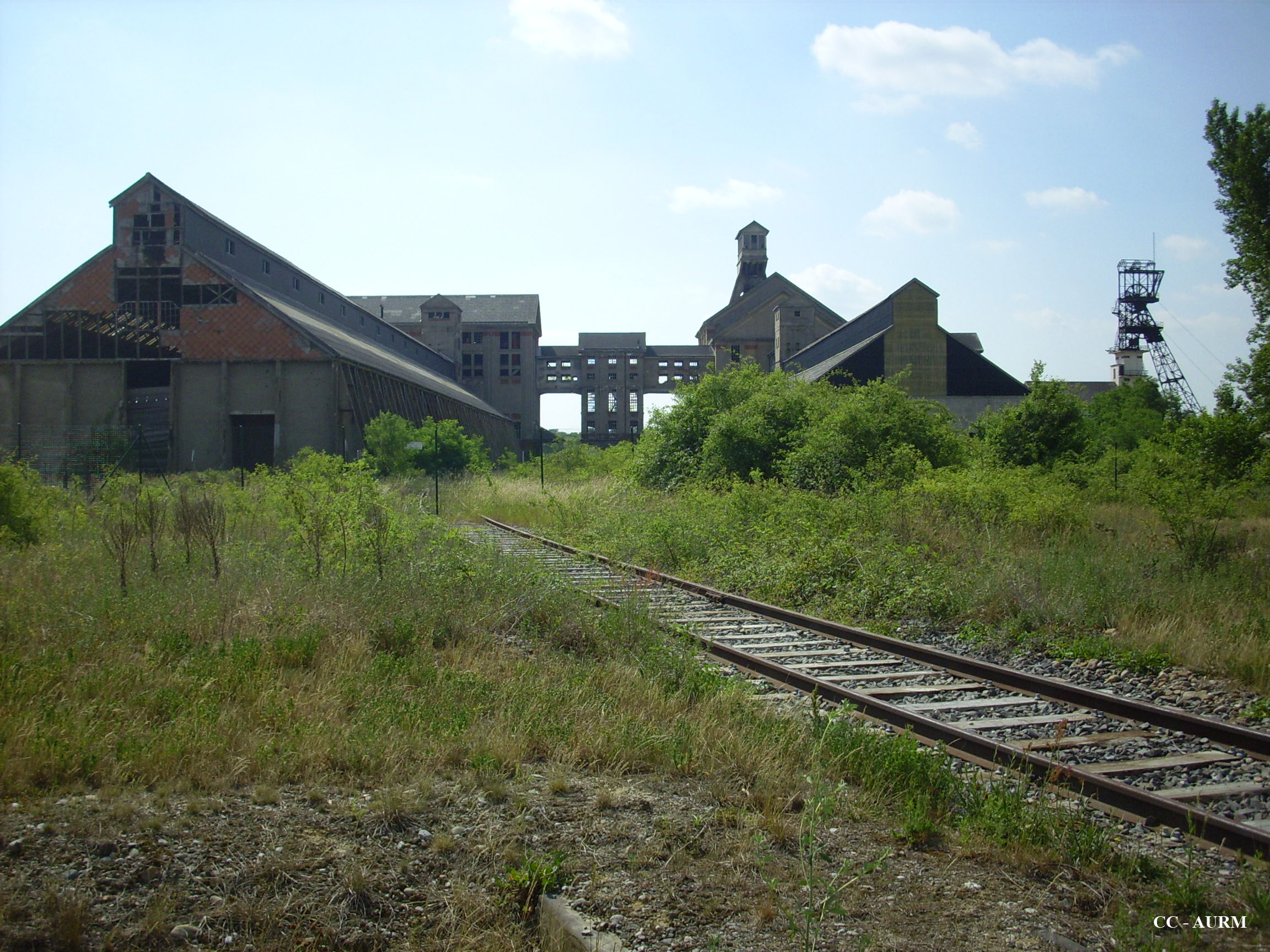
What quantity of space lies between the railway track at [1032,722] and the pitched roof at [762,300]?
204ft

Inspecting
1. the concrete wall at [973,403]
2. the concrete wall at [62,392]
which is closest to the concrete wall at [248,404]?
the concrete wall at [62,392]

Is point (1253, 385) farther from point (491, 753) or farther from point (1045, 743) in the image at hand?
point (491, 753)

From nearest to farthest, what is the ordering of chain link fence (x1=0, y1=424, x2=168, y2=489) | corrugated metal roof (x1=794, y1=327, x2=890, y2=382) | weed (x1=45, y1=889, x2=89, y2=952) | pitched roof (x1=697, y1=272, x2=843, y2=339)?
weed (x1=45, y1=889, x2=89, y2=952) < chain link fence (x1=0, y1=424, x2=168, y2=489) < corrugated metal roof (x1=794, y1=327, x2=890, y2=382) < pitched roof (x1=697, y1=272, x2=843, y2=339)

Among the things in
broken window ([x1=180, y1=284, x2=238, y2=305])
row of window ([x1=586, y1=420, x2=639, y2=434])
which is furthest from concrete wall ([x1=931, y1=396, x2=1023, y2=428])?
row of window ([x1=586, y1=420, x2=639, y2=434])

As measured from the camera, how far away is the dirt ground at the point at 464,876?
311cm

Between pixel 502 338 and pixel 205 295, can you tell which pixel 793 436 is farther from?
pixel 502 338

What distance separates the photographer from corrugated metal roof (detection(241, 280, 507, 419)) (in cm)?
3616

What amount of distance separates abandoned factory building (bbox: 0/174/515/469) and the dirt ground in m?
32.6

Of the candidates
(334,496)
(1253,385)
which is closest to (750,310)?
(1253,385)

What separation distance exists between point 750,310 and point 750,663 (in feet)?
217

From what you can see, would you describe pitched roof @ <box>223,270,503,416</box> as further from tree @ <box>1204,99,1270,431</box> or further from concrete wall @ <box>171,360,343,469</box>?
tree @ <box>1204,99,1270,431</box>

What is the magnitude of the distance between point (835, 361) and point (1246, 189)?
23.5 metres

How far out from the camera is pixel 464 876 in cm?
350

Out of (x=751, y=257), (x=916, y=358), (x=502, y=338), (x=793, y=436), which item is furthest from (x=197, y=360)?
(x=751, y=257)
